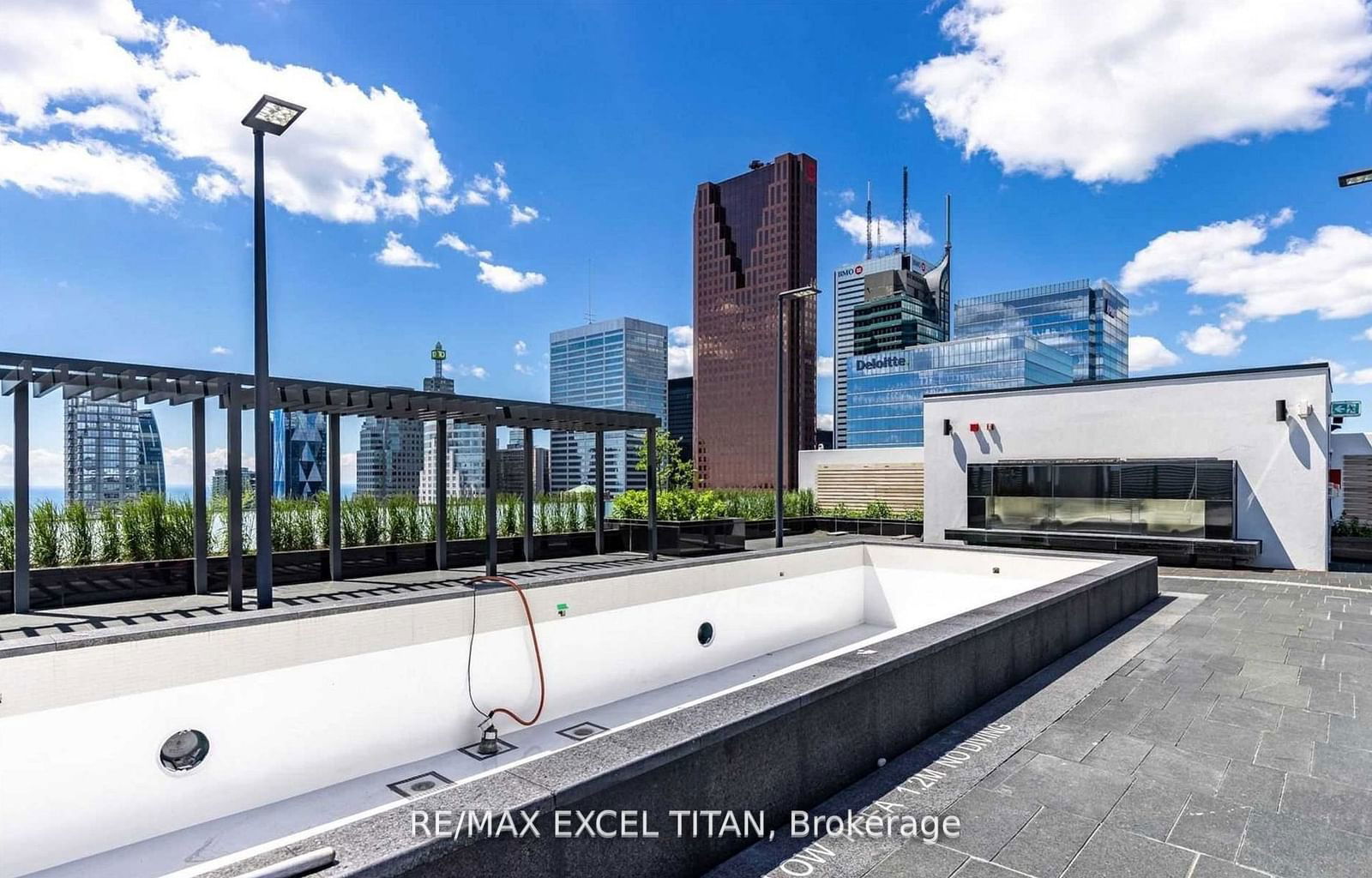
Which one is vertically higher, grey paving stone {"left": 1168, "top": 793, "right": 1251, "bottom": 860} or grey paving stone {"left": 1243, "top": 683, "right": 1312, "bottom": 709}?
grey paving stone {"left": 1168, "top": 793, "right": 1251, "bottom": 860}

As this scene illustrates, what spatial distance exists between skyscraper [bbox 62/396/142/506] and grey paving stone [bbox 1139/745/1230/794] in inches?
435

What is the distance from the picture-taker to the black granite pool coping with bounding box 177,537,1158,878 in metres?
1.65

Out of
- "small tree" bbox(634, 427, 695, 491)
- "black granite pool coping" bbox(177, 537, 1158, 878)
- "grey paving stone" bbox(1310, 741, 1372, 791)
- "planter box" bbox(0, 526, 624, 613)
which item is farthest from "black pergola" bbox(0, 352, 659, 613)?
"small tree" bbox(634, 427, 695, 491)

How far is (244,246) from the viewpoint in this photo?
6.96 meters

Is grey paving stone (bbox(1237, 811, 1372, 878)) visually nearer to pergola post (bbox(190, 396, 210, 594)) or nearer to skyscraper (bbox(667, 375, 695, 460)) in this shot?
pergola post (bbox(190, 396, 210, 594))

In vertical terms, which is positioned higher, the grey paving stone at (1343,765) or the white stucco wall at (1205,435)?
the white stucco wall at (1205,435)

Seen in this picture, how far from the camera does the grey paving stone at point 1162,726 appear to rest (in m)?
3.85

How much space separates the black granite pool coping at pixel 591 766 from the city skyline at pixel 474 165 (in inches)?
243

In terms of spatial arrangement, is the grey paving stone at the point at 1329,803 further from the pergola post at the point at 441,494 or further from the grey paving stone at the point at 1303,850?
the pergola post at the point at 441,494

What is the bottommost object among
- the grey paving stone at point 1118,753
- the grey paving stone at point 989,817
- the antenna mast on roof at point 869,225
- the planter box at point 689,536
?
the planter box at point 689,536

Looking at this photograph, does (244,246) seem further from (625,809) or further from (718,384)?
(718,384)

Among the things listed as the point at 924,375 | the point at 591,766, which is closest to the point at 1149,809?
the point at 591,766

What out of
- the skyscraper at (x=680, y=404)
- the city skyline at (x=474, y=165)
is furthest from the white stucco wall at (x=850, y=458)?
the skyscraper at (x=680, y=404)

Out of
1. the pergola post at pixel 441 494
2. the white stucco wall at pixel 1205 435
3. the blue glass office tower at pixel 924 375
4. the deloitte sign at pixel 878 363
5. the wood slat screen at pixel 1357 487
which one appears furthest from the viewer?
the deloitte sign at pixel 878 363
